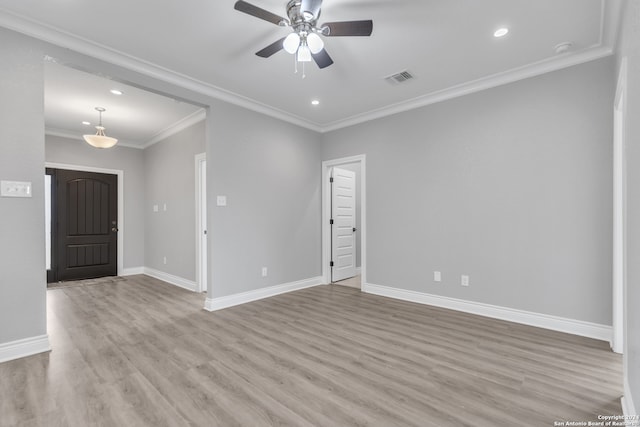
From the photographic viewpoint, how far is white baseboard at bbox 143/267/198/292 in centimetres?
486

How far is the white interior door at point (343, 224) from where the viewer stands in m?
5.47

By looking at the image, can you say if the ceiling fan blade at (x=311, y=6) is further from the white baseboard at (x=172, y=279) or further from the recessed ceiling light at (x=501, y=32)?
the white baseboard at (x=172, y=279)

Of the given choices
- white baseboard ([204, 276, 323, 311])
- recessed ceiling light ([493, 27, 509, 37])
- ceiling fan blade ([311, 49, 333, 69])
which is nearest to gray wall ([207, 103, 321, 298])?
white baseboard ([204, 276, 323, 311])

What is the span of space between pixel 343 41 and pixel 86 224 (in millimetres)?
6158

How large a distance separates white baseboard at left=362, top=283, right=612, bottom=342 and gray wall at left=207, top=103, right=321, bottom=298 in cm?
164

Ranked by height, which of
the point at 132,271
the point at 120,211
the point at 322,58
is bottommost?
the point at 132,271

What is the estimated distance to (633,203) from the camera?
1.58m

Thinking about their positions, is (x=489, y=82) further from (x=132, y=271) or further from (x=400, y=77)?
(x=132, y=271)

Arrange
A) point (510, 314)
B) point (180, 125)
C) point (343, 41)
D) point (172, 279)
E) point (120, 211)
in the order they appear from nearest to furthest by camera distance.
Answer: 1. point (343, 41)
2. point (510, 314)
3. point (180, 125)
4. point (172, 279)
5. point (120, 211)

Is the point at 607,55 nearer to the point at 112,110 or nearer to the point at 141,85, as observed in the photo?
the point at 141,85

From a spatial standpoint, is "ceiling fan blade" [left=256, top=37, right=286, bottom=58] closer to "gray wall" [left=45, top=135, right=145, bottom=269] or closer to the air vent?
the air vent

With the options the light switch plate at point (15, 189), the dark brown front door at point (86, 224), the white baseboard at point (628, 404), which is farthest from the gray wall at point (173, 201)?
the white baseboard at point (628, 404)

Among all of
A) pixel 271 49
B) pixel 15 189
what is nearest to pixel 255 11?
pixel 271 49

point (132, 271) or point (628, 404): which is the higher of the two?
point (628, 404)
